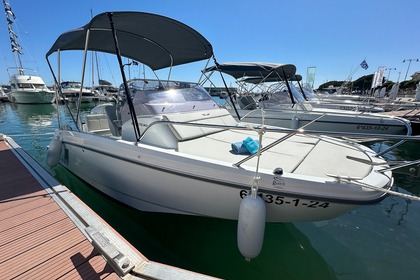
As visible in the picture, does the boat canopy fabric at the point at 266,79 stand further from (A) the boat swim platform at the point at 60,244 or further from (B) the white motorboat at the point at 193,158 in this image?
(A) the boat swim platform at the point at 60,244

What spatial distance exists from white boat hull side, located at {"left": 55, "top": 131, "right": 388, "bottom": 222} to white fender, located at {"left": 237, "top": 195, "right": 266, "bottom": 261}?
7.5 inches

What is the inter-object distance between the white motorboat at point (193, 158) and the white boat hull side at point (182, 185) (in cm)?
1

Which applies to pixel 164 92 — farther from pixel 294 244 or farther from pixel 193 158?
pixel 294 244

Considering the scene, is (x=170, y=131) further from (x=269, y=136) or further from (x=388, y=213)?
(x=388, y=213)

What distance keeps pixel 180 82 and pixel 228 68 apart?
3.89 m

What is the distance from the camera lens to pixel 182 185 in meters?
2.54

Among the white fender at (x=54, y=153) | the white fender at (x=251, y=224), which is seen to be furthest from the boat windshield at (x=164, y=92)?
the white fender at (x=251, y=224)

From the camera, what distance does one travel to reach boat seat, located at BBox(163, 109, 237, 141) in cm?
308

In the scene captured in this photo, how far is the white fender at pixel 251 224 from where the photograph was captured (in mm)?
2014

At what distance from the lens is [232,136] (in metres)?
3.50

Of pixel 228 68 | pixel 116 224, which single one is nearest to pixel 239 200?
pixel 116 224

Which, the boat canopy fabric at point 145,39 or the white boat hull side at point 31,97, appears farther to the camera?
the white boat hull side at point 31,97

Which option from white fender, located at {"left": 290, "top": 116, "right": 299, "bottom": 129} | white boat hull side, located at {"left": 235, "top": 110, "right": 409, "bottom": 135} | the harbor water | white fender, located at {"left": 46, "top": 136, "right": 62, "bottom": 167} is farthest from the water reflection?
white fender, located at {"left": 290, "top": 116, "right": 299, "bottom": 129}

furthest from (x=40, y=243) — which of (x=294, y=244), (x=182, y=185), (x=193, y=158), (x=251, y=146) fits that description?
(x=294, y=244)
